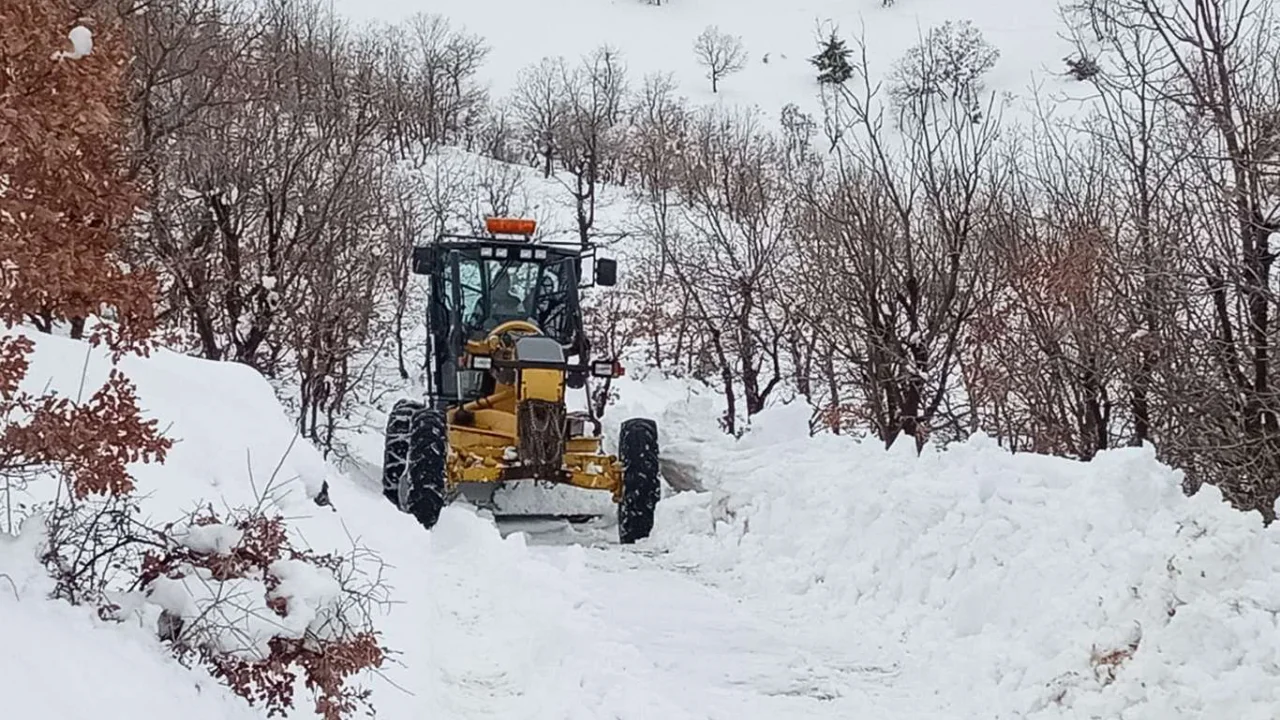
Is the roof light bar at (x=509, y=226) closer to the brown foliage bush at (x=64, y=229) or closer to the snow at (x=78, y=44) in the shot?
the brown foliage bush at (x=64, y=229)

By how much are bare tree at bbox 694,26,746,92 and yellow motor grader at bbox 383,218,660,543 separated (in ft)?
156

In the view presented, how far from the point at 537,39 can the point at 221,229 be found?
49.1 metres

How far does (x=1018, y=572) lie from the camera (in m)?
6.27

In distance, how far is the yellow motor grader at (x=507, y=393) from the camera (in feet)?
32.9

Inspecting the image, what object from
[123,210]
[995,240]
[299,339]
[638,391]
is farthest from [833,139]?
[638,391]

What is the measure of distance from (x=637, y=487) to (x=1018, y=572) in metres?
4.27

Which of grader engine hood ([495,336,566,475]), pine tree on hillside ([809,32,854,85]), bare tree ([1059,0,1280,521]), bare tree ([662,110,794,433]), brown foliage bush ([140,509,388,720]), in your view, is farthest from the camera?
bare tree ([662,110,794,433])

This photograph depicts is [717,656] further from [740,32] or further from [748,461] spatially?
[740,32]

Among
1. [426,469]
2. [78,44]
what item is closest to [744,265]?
[426,469]

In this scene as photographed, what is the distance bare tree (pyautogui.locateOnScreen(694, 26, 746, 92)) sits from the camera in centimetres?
5856

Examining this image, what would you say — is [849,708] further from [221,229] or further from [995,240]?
[221,229]

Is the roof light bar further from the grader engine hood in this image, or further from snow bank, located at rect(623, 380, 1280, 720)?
snow bank, located at rect(623, 380, 1280, 720)

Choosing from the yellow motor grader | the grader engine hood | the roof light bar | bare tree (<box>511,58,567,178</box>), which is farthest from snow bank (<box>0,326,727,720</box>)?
bare tree (<box>511,58,567,178</box>)

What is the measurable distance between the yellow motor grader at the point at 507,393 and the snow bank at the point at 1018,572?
0.91m
